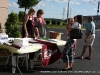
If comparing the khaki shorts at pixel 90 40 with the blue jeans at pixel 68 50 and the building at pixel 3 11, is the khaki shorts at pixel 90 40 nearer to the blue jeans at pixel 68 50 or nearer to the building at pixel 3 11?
the blue jeans at pixel 68 50

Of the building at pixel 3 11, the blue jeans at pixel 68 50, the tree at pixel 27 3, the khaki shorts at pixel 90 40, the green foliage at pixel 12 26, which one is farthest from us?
the tree at pixel 27 3

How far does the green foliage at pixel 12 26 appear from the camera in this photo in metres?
8.70

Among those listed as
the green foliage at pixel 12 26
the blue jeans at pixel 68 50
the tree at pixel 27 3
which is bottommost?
the blue jeans at pixel 68 50

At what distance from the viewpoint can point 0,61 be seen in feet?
25.2

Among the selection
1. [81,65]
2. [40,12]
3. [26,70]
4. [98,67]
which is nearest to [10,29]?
[40,12]

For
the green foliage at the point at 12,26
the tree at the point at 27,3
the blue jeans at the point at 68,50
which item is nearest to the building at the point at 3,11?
the green foliage at the point at 12,26

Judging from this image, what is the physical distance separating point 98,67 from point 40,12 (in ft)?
9.56

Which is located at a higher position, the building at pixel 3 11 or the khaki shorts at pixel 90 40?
the building at pixel 3 11

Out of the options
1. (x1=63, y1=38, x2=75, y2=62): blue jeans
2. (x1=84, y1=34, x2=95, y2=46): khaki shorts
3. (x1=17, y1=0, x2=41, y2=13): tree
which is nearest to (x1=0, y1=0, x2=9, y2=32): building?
(x1=84, y1=34, x2=95, y2=46): khaki shorts

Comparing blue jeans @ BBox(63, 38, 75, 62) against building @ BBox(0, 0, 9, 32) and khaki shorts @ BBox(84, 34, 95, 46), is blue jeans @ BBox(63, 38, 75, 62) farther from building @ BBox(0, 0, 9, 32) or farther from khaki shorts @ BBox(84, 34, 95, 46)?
building @ BBox(0, 0, 9, 32)

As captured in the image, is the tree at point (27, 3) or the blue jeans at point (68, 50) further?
the tree at point (27, 3)

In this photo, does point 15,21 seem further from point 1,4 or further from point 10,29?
point 1,4

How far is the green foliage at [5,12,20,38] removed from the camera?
8703 mm

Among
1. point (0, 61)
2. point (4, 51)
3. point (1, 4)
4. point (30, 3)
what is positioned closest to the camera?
point (0, 61)
